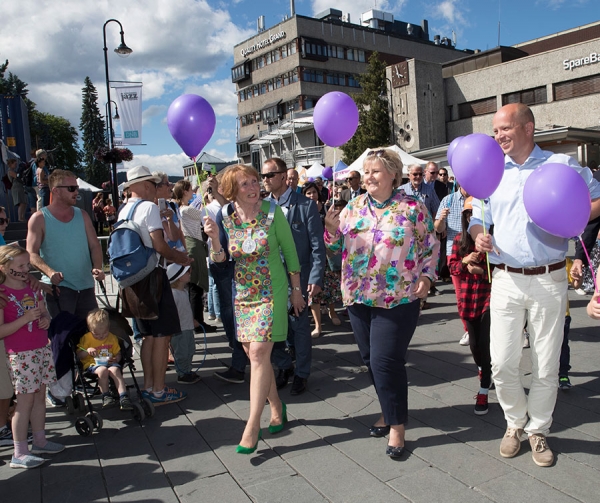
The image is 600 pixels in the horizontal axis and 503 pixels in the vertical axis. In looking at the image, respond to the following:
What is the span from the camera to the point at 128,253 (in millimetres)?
4191

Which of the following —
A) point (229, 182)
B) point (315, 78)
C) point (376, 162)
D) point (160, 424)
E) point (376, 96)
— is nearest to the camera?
point (376, 162)

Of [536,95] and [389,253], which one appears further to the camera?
[536,95]

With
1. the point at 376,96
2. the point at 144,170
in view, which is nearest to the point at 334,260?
the point at 144,170

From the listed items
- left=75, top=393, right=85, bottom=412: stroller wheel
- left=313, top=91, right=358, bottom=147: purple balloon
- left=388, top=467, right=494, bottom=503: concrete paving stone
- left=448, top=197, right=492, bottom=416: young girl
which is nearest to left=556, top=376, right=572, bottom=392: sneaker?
left=448, top=197, right=492, bottom=416: young girl

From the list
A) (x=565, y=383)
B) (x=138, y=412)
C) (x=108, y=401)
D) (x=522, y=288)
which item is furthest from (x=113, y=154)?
(x=522, y=288)

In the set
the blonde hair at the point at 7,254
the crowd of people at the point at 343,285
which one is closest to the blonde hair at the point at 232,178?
the crowd of people at the point at 343,285

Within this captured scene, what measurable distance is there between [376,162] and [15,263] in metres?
2.61

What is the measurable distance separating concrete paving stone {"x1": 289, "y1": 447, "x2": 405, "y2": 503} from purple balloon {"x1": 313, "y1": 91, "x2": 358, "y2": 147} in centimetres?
273

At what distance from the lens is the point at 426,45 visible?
72812mm

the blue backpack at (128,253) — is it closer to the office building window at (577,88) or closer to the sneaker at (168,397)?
the sneaker at (168,397)

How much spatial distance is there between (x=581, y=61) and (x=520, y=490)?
102 feet

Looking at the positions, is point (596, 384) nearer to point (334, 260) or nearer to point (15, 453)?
point (334, 260)

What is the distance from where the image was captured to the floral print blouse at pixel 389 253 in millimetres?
3320

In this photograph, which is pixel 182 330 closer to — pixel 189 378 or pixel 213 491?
pixel 189 378
